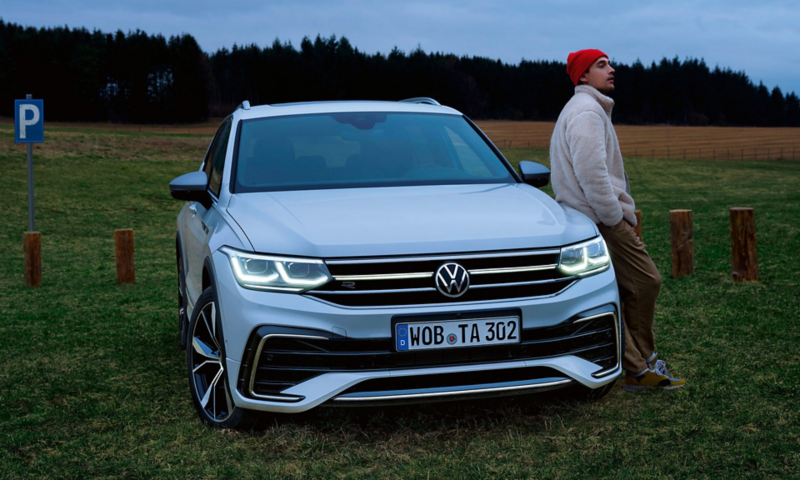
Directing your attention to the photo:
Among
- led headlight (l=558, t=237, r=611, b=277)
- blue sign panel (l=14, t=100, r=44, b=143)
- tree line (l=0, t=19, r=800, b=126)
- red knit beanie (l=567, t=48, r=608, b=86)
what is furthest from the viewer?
tree line (l=0, t=19, r=800, b=126)

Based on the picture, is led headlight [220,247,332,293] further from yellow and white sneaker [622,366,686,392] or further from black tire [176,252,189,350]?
black tire [176,252,189,350]

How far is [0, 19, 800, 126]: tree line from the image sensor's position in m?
98.1

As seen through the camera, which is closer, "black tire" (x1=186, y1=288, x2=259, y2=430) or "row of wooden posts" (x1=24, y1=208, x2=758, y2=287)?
"black tire" (x1=186, y1=288, x2=259, y2=430)

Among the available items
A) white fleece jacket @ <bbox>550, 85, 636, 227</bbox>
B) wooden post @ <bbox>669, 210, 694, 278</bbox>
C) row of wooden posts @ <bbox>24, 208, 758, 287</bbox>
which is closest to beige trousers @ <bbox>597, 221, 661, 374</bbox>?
white fleece jacket @ <bbox>550, 85, 636, 227</bbox>

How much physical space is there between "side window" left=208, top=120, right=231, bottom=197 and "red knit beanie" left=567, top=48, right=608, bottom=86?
216cm

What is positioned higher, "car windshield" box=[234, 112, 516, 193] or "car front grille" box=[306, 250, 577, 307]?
"car windshield" box=[234, 112, 516, 193]

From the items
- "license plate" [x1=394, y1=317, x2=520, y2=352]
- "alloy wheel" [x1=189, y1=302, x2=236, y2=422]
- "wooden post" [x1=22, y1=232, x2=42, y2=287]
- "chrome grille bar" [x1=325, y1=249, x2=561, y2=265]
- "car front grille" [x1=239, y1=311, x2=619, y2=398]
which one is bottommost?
"wooden post" [x1=22, y1=232, x2=42, y2=287]

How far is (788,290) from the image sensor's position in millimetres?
7535

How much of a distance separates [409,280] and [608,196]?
60.1 inches

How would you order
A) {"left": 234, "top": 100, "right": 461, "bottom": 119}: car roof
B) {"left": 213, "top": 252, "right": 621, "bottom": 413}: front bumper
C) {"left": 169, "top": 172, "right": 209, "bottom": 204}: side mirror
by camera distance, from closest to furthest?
{"left": 213, "top": 252, "right": 621, "bottom": 413}: front bumper
{"left": 169, "top": 172, "right": 209, "bottom": 204}: side mirror
{"left": 234, "top": 100, "right": 461, "bottom": 119}: car roof

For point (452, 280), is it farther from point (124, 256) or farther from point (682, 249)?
point (124, 256)

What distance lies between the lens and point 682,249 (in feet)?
29.6

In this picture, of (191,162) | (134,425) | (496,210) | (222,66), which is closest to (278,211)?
(496,210)

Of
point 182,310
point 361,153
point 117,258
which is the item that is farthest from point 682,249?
point 117,258
